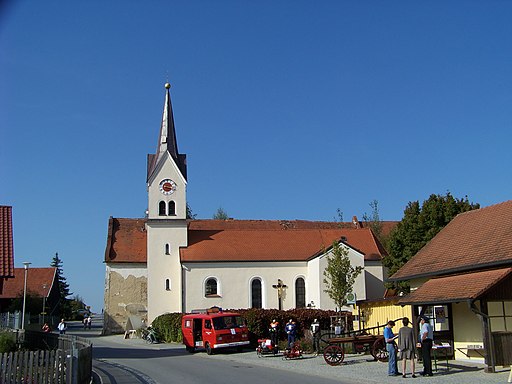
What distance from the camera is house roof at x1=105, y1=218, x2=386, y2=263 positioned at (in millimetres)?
51531

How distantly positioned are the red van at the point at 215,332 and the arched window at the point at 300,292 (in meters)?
19.1

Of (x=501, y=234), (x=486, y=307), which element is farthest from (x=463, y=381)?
(x=501, y=234)

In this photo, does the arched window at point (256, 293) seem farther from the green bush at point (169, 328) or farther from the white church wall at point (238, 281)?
the green bush at point (169, 328)

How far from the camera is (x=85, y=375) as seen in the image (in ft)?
53.8

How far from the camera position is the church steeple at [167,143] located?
52.7 meters

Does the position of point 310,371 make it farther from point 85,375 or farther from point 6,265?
point 6,265

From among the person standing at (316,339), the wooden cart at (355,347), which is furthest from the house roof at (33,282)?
the wooden cart at (355,347)

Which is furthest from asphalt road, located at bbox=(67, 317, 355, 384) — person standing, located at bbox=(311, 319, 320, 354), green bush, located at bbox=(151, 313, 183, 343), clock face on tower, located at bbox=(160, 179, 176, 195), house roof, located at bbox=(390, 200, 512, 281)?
clock face on tower, located at bbox=(160, 179, 176, 195)

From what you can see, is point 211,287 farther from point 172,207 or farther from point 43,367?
point 43,367

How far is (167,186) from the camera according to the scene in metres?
52.2

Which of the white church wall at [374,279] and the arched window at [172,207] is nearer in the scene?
the white church wall at [374,279]

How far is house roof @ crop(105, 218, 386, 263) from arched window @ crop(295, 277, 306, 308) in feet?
6.27

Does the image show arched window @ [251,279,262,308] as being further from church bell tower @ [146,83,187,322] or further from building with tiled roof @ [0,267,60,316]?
building with tiled roof @ [0,267,60,316]

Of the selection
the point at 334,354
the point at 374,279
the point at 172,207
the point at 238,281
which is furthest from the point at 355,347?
the point at 172,207
